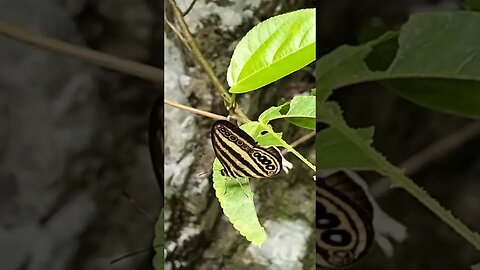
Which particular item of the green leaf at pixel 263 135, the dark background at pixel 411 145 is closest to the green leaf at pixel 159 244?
the green leaf at pixel 263 135

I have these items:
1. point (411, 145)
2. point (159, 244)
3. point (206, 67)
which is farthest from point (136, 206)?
point (411, 145)

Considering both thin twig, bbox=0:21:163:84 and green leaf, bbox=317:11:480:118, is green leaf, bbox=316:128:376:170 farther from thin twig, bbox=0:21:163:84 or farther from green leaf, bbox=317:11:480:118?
thin twig, bbox=0:21:163:84

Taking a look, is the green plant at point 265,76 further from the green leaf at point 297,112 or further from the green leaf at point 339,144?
the green leaf at point 339,144

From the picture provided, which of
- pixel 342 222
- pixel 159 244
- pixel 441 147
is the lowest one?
pixel 159 244

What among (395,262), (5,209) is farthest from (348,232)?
(5,209)

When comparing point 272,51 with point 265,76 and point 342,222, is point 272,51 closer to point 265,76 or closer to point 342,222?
point 265,76

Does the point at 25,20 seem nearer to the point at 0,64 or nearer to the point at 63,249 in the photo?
the point at 0,64
